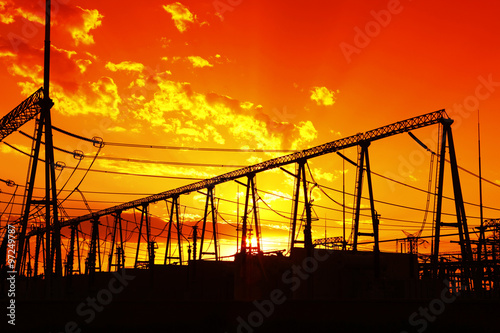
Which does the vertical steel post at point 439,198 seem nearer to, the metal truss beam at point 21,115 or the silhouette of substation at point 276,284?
the silhouette of substation at point 276,284

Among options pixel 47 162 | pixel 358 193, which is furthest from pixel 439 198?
pixel 47 162

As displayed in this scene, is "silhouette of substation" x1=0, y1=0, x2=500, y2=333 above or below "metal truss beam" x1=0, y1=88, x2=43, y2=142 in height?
below

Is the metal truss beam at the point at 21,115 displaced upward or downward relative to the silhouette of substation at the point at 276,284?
upward

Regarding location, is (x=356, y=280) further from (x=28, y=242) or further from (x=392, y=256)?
(x=28, y=242)

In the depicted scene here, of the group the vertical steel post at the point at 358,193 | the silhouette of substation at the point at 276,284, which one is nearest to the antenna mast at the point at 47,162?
the silhouette of substation at the point at 276,284

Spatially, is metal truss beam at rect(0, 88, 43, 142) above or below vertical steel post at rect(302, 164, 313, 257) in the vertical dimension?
above

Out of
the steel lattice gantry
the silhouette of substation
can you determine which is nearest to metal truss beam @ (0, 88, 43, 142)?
the silhouette of substation

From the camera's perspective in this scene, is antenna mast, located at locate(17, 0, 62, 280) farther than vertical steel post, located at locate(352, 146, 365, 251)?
No

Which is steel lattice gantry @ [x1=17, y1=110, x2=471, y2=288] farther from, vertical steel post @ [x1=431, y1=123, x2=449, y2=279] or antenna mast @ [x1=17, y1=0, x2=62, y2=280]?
antenna mast @ [x1=17, y1=0, x2=62, y2=280]

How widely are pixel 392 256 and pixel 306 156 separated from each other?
9125 millimetres

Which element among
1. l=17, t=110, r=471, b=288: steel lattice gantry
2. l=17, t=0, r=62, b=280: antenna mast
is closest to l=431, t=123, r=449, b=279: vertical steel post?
l=17, t=110, r=471, b=288: steel lattice gantry

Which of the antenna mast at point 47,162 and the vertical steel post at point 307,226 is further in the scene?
the vertical steel post at point 307,226

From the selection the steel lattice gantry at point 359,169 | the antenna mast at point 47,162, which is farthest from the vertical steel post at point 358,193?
the antenna mast at point 47,162

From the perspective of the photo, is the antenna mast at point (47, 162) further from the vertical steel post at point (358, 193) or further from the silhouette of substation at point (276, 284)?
the vertical steel post at point (358, 193)
